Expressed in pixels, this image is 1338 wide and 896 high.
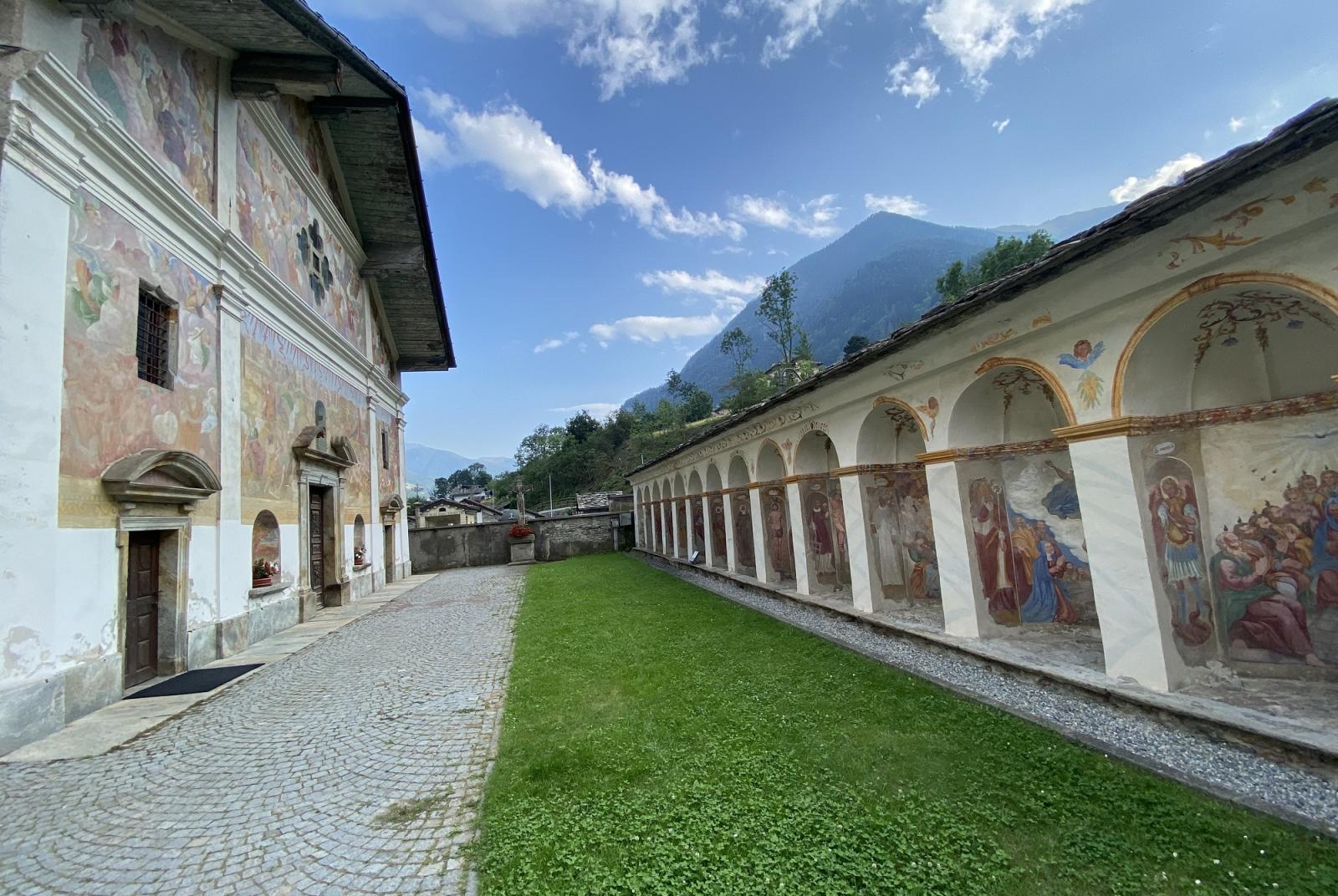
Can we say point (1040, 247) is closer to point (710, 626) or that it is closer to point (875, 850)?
point (710, 626)

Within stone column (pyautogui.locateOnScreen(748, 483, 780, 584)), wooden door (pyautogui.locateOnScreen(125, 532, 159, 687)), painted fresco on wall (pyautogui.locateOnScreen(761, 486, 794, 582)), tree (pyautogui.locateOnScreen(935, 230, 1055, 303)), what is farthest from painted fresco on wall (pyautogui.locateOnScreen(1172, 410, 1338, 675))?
tree (pyautogui.locateOnScreen(935, 230, 1055, 303))

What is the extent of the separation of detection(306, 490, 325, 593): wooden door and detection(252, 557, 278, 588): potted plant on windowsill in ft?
8.65

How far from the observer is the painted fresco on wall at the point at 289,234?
9.94 m

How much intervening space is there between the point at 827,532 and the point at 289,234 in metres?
13.0

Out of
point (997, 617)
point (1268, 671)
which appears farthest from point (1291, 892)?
point (997, 617)

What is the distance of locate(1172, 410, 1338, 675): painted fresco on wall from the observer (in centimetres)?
425

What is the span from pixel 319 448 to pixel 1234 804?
48.3ft

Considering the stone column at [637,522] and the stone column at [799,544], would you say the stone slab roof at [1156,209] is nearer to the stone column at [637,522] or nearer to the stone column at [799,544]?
the stone column at [799,544]

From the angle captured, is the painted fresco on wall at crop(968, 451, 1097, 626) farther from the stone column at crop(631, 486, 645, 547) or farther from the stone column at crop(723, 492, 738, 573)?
the stone column at crop(631, 486, 645, 547)

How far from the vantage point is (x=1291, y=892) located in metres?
2.37

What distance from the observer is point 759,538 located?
11.5 meters

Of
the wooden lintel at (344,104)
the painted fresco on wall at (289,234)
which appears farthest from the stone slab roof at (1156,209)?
the wooden lintel at (344,104)

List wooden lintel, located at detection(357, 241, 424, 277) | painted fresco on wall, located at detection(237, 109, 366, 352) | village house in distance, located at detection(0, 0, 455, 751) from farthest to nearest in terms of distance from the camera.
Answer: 1. wooden lintel, located at detection(357, 241, 424, 277)
2. painted fresco on wall, located at detection(237, 109, 366, 352)
3. village house in distance, located at detection(0, 0, 455, 751)

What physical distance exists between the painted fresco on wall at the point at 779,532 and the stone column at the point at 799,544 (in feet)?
5.89
